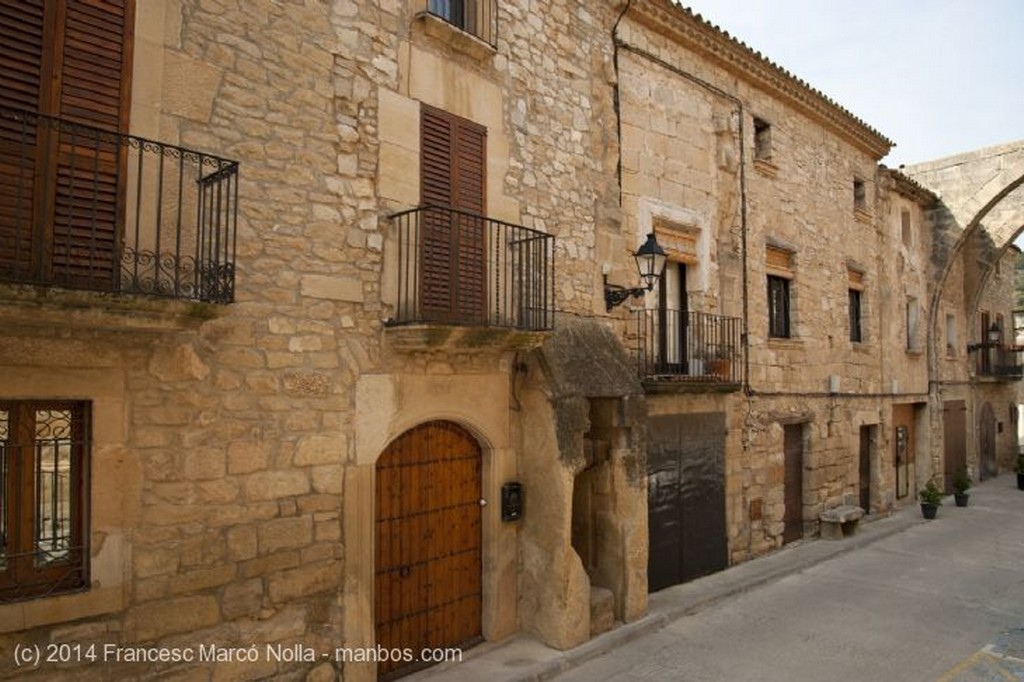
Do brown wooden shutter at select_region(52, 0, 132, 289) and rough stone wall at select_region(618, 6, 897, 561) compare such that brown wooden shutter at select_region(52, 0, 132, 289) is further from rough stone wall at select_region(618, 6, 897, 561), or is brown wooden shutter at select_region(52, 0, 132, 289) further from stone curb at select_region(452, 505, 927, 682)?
rough stone wall at select_region(618, 6, 897, 561)

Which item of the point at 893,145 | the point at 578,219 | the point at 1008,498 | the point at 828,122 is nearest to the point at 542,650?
the point at 578,219

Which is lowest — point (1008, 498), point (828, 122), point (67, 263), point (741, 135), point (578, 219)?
point (1008, 498)

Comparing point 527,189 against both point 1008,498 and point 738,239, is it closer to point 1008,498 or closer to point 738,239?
point 738,239

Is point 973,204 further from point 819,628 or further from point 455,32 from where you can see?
point 455,32

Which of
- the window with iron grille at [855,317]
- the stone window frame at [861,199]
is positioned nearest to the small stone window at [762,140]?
the stone window frame at [861,199]

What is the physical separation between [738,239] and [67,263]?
30.5 ft

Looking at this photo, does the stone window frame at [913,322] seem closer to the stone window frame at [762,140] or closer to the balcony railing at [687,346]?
the stone window frame at [762,140]

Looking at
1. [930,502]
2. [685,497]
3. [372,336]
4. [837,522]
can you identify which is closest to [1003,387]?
[930,502]

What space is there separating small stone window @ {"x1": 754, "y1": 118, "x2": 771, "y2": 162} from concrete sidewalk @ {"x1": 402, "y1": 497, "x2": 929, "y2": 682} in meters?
6.65

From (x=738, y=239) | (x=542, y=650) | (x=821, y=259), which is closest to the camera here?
(x=542, y=650)

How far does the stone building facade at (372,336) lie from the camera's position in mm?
4207

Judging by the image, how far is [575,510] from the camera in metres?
Answer: 7.93

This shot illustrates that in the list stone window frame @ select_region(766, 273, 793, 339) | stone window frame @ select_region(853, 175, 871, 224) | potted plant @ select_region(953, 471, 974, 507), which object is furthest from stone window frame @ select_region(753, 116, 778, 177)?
potted plant @ select_region(953, 471, 974, 507)

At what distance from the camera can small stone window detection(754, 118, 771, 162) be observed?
38.0 ft
